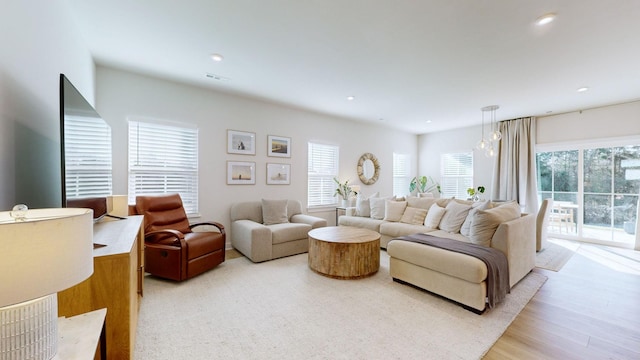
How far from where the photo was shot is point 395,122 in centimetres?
640

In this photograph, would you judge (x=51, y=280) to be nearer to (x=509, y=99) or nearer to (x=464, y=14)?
(x=464, y=14)

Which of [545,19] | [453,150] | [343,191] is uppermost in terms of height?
[545,19]

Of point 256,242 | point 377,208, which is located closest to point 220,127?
point 256,242

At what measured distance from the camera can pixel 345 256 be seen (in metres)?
3.15

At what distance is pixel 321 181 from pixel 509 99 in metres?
3.80

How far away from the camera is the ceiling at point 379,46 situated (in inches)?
86.2

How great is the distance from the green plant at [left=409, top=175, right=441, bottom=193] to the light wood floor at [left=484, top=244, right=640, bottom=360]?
406 cm

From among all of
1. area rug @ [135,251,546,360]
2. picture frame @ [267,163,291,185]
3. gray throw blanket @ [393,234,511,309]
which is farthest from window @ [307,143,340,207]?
gray throw blanket @ [393,234,511,309]

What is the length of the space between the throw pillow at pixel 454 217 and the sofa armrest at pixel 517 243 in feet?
2.20

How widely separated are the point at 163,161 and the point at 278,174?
6.35 ft

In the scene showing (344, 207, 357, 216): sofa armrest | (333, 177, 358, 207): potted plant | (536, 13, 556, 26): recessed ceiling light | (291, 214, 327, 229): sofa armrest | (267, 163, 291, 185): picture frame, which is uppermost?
(536, 13, 556, 26): recessed ceiling light

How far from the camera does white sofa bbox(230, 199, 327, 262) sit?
3.74 m

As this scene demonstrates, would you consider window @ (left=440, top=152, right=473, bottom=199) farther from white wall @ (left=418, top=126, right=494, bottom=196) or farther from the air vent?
the air vent

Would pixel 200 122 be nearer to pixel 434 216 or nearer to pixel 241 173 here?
pixel 241 173
